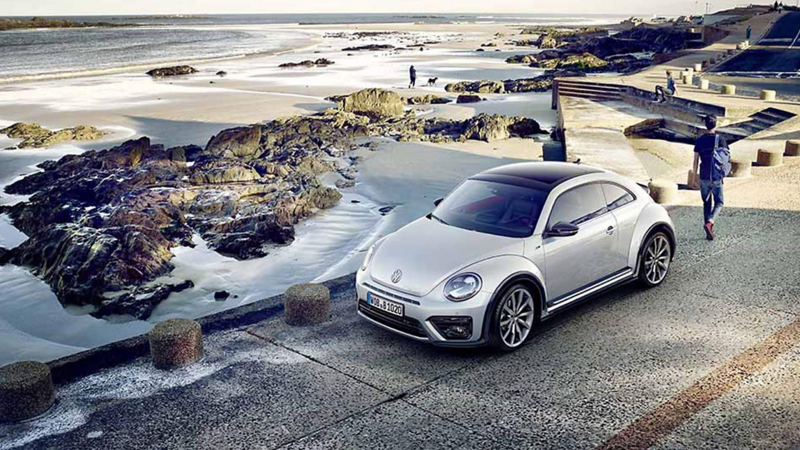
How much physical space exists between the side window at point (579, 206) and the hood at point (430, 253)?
694 millimetres

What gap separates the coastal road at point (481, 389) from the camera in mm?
5641

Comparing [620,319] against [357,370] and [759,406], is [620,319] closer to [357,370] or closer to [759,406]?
[759,406]

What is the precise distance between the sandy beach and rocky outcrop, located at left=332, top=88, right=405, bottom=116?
5.96ft

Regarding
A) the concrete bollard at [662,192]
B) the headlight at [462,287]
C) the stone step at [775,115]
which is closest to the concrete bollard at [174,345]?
the headlight at [462,287]

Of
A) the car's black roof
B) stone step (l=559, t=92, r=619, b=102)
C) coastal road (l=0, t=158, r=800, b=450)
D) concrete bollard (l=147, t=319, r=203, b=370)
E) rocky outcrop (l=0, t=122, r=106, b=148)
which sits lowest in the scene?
rocky outcrop (l=0, t=122, r=106, b=148)

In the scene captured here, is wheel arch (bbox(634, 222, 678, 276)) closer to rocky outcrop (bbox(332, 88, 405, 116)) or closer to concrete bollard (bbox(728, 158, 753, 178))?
concrete bollard (bbox(728, 158, 753, 178))

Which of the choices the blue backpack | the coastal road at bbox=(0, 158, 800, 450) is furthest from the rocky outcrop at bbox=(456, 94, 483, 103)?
the coastal road at bbox=(0, 158, 800, 450)

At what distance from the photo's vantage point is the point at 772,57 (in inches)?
1610

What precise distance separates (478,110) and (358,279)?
25652mm

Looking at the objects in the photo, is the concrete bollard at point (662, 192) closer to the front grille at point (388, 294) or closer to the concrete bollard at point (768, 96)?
the front grille at point (388, 294)

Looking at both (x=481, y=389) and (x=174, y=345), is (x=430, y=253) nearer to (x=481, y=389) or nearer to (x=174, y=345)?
(x=481, y=389)

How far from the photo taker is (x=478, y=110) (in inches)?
1271

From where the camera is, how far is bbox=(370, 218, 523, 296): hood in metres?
Result: 6.95

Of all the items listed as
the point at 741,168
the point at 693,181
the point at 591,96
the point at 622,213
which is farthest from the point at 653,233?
the point at 591,96
